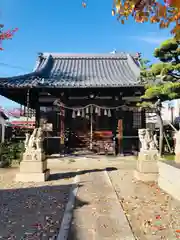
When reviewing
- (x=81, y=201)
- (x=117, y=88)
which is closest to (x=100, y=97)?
(x=117, y=88)

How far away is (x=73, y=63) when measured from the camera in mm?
16312

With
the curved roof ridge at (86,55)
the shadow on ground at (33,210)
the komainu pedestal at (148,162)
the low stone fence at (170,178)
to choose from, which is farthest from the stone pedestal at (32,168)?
the curved roof ridge at (86,55)

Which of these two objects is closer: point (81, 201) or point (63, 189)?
point (81, 201)

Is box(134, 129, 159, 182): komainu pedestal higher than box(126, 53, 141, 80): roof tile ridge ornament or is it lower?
lower

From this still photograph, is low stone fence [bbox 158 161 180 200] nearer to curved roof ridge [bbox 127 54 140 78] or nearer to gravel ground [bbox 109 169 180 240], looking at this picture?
gravel ground [bbox 109 169 180 240]

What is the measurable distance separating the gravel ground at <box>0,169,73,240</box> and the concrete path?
34 centimetres

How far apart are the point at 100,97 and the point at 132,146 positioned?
3.16 m

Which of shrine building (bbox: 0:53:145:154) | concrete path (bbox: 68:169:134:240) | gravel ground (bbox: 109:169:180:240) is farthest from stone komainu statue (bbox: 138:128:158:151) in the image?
shrine building (bbox: 0:53:145:154)

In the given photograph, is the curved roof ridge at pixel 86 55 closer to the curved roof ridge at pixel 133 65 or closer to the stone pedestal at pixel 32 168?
the curved roof ridge at pixel 133 65

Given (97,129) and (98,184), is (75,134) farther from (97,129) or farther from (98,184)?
(98,184)

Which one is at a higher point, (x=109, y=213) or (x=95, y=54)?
(x=95, y=54)

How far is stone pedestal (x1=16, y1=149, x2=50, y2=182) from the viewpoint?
7.39m

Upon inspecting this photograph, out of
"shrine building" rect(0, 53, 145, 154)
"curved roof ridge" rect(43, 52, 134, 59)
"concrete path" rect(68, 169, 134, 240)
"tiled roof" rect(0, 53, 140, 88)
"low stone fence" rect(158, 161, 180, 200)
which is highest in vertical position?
"curved roof ridge" rect(43, 52, 134, 59)

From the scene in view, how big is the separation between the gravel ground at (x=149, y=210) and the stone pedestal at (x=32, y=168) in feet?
7.30
